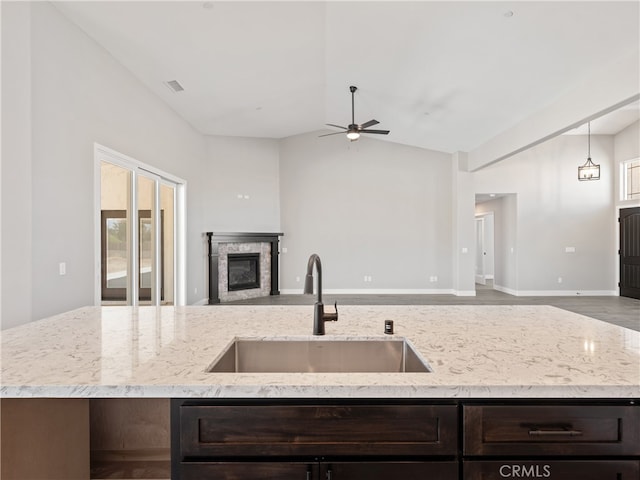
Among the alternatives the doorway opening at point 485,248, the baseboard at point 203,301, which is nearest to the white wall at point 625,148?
the doorway opening at point 485,248

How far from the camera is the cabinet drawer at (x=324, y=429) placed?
1027mm

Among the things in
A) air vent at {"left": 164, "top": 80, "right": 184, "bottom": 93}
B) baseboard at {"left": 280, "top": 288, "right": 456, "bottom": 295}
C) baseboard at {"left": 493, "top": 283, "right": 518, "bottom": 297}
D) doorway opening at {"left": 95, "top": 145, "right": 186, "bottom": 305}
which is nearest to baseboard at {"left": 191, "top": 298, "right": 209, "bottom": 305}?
doorway opening at {"left": 95, "top": 145, "right": 186, "bottom": 305}

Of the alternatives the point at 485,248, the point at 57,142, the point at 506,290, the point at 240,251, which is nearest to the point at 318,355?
the point at 57,142

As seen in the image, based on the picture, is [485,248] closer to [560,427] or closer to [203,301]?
[203,301]

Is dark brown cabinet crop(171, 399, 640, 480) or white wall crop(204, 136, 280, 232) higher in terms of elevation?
white wall crop(204, 136, 280, 232)

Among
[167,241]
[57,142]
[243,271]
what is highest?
[57,142]

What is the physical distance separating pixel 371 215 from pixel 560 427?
26.1ft

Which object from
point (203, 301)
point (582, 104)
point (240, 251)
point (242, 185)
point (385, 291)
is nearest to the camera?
point (582, 104)

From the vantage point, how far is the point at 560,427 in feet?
3.36

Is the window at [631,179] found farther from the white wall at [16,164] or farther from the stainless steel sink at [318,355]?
the white wall at [16,164]

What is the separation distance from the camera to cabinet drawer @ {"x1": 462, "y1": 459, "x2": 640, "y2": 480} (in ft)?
3.34

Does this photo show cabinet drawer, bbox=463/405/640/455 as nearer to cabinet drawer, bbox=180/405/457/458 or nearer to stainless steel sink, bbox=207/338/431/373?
cabinet drawer, bbox=180/405/457/458

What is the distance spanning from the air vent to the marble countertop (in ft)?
13.1

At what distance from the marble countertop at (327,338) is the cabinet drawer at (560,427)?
0.16 ft
